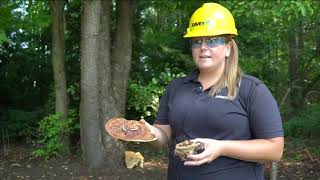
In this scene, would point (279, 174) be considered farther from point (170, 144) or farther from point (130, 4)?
point (170, 144)

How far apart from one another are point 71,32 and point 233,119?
27.1 feet

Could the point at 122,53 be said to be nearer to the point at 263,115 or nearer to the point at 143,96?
the point at 143,96

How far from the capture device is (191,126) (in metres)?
2.33

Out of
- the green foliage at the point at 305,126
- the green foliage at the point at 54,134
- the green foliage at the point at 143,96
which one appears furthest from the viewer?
the green foliage at the point at 305,126

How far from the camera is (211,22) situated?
91.4 inches

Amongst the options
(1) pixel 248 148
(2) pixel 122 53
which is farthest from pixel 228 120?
(2) pixel 122 53

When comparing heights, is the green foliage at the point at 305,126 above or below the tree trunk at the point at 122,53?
below

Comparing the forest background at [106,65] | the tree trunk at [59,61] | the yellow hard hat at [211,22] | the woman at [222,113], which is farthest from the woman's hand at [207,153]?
the tree trunk at [59,61]

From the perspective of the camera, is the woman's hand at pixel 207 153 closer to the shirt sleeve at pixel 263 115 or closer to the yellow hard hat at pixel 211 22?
the shirt sleeve at pixel 263 115

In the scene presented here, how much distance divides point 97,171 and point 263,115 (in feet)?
18.0

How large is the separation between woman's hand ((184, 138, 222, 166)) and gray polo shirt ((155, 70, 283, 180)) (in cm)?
13

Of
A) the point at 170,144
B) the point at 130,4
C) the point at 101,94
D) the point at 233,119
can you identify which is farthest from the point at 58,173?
the point at 233,119

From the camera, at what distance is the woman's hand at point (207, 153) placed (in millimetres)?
2090

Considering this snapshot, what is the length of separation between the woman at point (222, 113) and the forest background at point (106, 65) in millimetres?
3289
